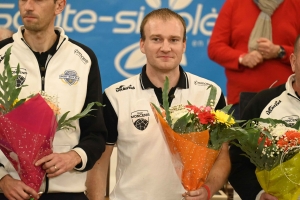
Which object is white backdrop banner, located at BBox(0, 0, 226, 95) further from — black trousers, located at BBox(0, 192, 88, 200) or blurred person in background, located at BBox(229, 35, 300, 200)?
black trousers, located at BBox(0, 192, 88, 200)

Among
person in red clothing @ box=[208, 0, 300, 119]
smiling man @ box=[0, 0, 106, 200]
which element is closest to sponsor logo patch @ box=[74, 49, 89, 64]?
smiling man @ box=[0, 0, 106, 200]

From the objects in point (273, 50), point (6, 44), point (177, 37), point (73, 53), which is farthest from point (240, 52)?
point (6, 44)

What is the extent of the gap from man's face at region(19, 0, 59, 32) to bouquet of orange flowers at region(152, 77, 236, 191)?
0.82 m

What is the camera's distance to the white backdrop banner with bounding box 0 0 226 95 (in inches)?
255

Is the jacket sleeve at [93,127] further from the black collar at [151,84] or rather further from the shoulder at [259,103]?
the shoulder at [259,103]

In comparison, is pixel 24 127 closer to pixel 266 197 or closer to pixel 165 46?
pixel 165 46

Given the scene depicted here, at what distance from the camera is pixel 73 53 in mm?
3838

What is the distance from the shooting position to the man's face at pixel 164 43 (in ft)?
12.6

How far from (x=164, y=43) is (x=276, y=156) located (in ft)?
3.10

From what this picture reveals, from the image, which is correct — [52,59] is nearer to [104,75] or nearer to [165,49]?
[165,49]

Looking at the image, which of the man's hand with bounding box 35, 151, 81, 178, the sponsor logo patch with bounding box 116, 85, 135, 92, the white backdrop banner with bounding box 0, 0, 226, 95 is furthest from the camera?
the white backdrop banner with bounding box 0, 0, 226, 95

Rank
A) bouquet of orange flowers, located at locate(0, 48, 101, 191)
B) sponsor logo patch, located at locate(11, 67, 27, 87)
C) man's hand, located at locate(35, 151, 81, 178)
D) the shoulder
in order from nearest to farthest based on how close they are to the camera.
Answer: bouquet of orange flowers, located at locate(0, 48, 101, 191) < man's hand, located at locate(35, 151, 81, 178) < sponsor logo patch, located at locate(11, 67, 27, 87) < the shoulder

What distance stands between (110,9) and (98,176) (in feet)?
9.55

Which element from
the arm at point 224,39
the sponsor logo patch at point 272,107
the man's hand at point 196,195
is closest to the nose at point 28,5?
the man's hand at point 196,195
